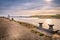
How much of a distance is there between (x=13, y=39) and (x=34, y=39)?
139 centimetres

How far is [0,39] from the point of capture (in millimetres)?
10859

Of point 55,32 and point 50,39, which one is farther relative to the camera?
point 55,32

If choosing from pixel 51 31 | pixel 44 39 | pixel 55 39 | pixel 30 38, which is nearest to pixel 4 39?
pixel 30 38

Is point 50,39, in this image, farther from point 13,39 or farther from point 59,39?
point 13,39

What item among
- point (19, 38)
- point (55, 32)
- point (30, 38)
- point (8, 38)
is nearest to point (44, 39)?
point (30, 38)

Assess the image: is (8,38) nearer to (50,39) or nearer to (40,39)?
(40,39)

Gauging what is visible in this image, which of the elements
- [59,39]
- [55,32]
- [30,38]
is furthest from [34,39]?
[55,32]

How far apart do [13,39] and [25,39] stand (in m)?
0.80

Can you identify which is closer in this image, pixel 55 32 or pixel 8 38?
pixel 8 38

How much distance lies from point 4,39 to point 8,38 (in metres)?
0.34

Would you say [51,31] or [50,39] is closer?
[50,39]

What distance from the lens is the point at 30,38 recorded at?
10984 millimetres

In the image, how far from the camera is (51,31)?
47.1 feet

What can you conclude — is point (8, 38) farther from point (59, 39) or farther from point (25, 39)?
point (59, 39)
